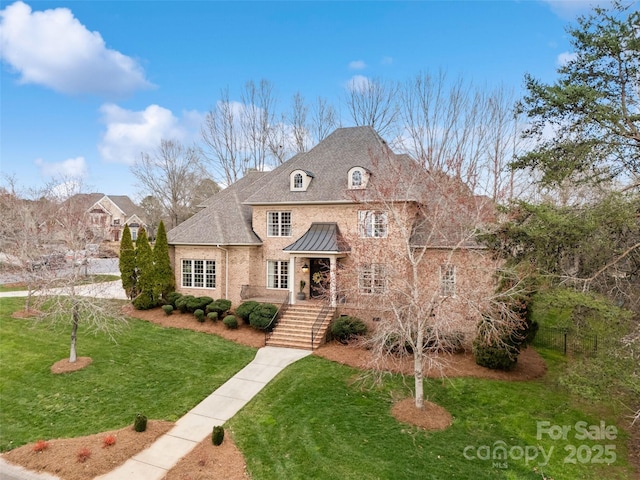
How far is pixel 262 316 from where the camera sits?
1952 centimetres

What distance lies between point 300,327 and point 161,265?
1010cm

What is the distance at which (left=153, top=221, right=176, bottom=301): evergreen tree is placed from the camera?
901 inches

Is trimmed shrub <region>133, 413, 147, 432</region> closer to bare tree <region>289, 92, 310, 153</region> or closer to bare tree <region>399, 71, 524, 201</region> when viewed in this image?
bare tree <region>399, 71, 524, 201</region>

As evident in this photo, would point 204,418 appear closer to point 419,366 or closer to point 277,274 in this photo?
point 419,366

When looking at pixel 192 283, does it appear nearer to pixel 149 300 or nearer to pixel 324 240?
pixel 149 300

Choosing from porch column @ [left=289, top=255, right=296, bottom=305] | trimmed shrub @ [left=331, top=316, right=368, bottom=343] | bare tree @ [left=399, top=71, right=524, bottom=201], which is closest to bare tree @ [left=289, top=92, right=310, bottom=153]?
bare tree @ [left=399, top=71, right=524, bottom=201]

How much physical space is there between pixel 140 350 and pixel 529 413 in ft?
52.8

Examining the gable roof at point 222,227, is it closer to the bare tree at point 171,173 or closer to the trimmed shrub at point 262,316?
the trimmed shrub at point 262,316

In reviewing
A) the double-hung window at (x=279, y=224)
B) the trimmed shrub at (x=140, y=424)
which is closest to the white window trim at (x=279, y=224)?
the double-hung window at (x=279, y=224)

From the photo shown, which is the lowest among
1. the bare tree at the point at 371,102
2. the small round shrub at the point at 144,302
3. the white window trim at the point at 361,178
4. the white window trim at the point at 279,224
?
the small round shrub at the point at 144,302

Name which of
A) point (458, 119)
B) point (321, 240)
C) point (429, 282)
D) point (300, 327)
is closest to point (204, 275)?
point (300, 327)

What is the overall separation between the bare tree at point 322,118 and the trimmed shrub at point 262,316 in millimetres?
23997

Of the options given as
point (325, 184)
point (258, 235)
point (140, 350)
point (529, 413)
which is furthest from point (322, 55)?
point (529, 413)

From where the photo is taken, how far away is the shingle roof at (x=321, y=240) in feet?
66.4
